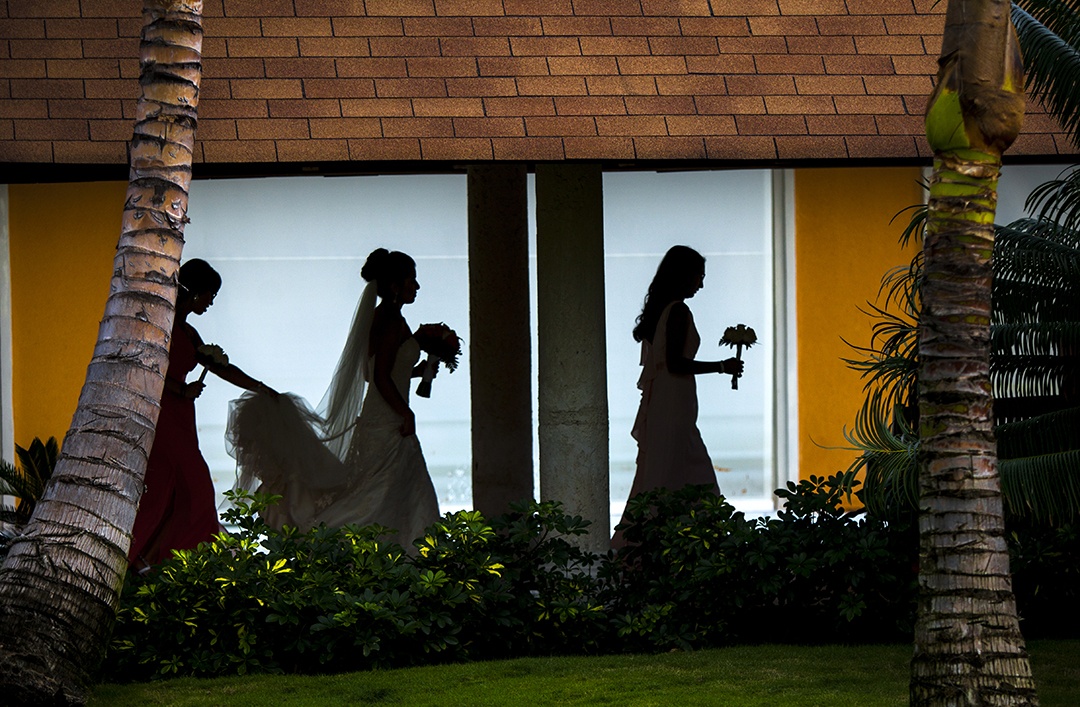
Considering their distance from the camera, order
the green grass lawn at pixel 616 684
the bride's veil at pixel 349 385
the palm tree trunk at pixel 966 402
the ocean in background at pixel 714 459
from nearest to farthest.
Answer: the palm tree trunk at pixel 966 402 < the green grass lawn at pixel 616 684 < the bride's veil at pixel 349 385 < the ocean in background at pixel 714 459

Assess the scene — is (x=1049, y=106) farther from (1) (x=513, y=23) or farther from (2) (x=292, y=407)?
(2) (x=292, y=407)

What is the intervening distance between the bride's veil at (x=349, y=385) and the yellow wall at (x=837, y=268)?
5.16m

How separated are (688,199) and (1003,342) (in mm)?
6800

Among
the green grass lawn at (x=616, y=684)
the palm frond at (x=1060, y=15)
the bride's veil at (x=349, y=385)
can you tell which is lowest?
the green grass lawn at (x=616, y=684)

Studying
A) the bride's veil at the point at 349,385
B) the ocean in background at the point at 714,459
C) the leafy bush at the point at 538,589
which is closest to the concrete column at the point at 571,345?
the leafy bush at the point at 538,589

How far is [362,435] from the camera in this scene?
885cm

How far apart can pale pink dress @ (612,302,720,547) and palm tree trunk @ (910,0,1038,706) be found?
4.29 metres

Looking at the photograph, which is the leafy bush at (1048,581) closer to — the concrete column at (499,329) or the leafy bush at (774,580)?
the leafy bush at (774,580)

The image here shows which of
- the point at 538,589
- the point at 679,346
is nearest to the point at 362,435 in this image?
the point at 679,346

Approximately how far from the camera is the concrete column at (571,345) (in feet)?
25.1

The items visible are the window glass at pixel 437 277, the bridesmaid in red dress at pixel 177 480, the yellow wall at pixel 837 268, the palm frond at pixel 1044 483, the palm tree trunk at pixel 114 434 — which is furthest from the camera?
the window glass at pixel 437 277

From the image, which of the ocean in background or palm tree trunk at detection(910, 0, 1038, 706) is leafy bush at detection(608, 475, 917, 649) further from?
the ocean in background

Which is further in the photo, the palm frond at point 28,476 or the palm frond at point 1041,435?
the palm frond at point 28,476

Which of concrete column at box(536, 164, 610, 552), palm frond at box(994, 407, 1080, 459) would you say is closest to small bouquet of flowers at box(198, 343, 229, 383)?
concrete column at box(536, 164, 610, 552)
